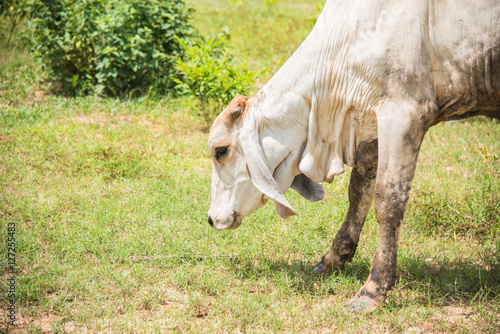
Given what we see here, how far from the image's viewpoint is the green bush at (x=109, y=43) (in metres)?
7.36

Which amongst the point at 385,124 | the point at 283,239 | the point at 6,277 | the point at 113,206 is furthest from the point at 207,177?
the point at 385,124

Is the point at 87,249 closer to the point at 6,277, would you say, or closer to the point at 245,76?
the point at 6,277

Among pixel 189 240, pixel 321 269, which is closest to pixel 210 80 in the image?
pixel 189 240

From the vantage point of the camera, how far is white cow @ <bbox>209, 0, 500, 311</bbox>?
3.12m

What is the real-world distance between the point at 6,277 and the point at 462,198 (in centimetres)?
374

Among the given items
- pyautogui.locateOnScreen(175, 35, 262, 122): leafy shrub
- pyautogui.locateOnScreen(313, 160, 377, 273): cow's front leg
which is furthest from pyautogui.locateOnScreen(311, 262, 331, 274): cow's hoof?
pyautogui.locateOnScreen(175, 35, 262, 122): leafy shrub

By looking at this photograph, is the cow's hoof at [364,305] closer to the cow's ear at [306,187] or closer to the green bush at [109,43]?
the cow's ear at [306,187]

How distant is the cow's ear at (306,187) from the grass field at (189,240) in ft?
1.85

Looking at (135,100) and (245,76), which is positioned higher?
(245,76)

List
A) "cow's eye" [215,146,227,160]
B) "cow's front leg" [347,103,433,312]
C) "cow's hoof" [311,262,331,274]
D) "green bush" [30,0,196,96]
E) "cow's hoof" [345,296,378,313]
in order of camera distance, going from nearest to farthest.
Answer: "cow's front leg" [347,103,433,312] < "cow's hoof" [345,296,378,313] < "cow's eye" [215,146,227,160] < "cow's hoof" [311,262,331,274] < "green bush" [30,0,196,96]

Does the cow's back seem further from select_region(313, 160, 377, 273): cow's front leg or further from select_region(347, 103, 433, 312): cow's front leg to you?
select_region(313, 160, 377, 273): cow's front leg

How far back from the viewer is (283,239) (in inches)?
174

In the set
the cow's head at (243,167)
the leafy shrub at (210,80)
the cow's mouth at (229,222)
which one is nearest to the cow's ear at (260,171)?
the cow's head at (243,167)

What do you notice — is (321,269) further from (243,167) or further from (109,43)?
(109,43)
